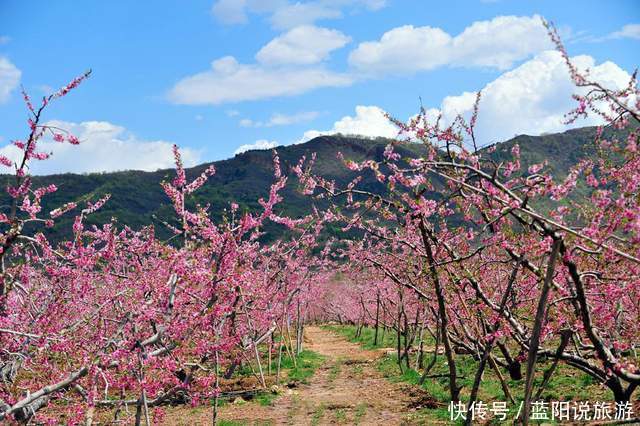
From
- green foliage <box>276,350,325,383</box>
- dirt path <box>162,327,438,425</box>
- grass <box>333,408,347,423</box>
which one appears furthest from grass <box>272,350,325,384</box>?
grass <box>333,408,347,423</box>

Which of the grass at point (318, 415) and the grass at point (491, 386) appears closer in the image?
the grass at point (491, 386)

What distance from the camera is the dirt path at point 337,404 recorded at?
12781mm

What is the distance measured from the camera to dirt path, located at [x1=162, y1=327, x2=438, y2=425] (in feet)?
41.9

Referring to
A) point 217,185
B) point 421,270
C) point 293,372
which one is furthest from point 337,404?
point 217,185

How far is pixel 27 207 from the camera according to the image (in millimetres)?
6812

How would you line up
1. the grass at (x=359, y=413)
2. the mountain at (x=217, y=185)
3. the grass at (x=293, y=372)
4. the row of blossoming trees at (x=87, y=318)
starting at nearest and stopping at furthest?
the row of blossoming trees at (x=87, y=318) → the grass at (x=359, y=413) → the grass at (x=293, y=372) → the mountain at (x=217, y=185)

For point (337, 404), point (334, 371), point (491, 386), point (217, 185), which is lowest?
point (334, 371)

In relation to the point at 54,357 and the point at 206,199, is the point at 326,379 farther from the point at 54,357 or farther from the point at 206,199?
the point at 206,199

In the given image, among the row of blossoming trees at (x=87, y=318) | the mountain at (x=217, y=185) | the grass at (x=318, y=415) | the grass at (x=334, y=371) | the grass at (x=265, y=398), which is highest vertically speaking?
the mountain at (x=217, y=185)

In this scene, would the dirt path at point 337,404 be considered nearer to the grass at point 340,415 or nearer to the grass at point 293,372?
the grass at point 340,415

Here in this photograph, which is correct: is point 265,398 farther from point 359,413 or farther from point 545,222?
point 545,222

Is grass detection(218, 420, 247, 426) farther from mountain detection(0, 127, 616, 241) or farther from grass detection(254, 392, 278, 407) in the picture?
mountain detection(0, 127, 616, 241)

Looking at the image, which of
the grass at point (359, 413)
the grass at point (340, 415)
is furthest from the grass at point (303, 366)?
the grass at point (340, 415)

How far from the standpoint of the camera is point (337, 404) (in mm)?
14469
